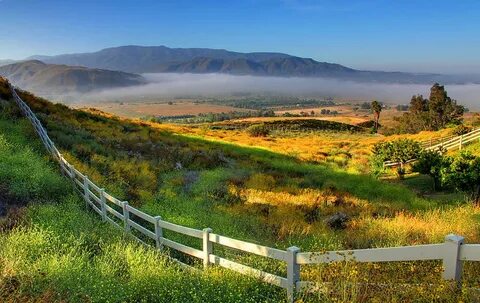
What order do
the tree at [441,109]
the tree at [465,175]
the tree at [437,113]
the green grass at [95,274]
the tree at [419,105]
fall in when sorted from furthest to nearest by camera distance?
the tree at [419,105] < the tree at [437,113] < the tree at [441,109] < the tree at [465,175] < the green grass at [95,274]

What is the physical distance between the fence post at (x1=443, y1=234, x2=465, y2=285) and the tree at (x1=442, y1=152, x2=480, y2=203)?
742 inches

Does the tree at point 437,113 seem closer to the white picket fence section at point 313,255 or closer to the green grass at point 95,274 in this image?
the white picket fence section at point 313,255

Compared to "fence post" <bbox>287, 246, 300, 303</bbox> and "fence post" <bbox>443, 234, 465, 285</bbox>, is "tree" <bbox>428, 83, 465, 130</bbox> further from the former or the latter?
"fence post" <bbox>443, 234, 465, 285</bbox>

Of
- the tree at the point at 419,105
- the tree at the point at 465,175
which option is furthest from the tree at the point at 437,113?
the tree at the point at 465,175

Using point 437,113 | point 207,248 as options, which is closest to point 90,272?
point 207,248

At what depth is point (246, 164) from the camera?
30312 mm

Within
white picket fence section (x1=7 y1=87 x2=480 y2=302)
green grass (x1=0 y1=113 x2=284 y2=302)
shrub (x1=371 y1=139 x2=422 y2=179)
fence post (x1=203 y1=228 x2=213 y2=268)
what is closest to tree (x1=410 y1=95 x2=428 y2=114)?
shrub (x1=371 y1=139 x2=422 y2=179)

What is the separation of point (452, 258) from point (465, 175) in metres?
19.3

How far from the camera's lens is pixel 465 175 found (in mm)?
21797

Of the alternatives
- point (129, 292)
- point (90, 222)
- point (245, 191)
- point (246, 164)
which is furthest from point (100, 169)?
point (129, 292)

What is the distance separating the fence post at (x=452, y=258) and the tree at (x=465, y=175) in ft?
61.9

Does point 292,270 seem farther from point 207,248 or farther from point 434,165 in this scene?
point 434,165

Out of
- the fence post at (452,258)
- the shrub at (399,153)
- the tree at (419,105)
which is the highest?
the fence post at (452,258)

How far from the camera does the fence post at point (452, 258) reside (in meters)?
4.62
